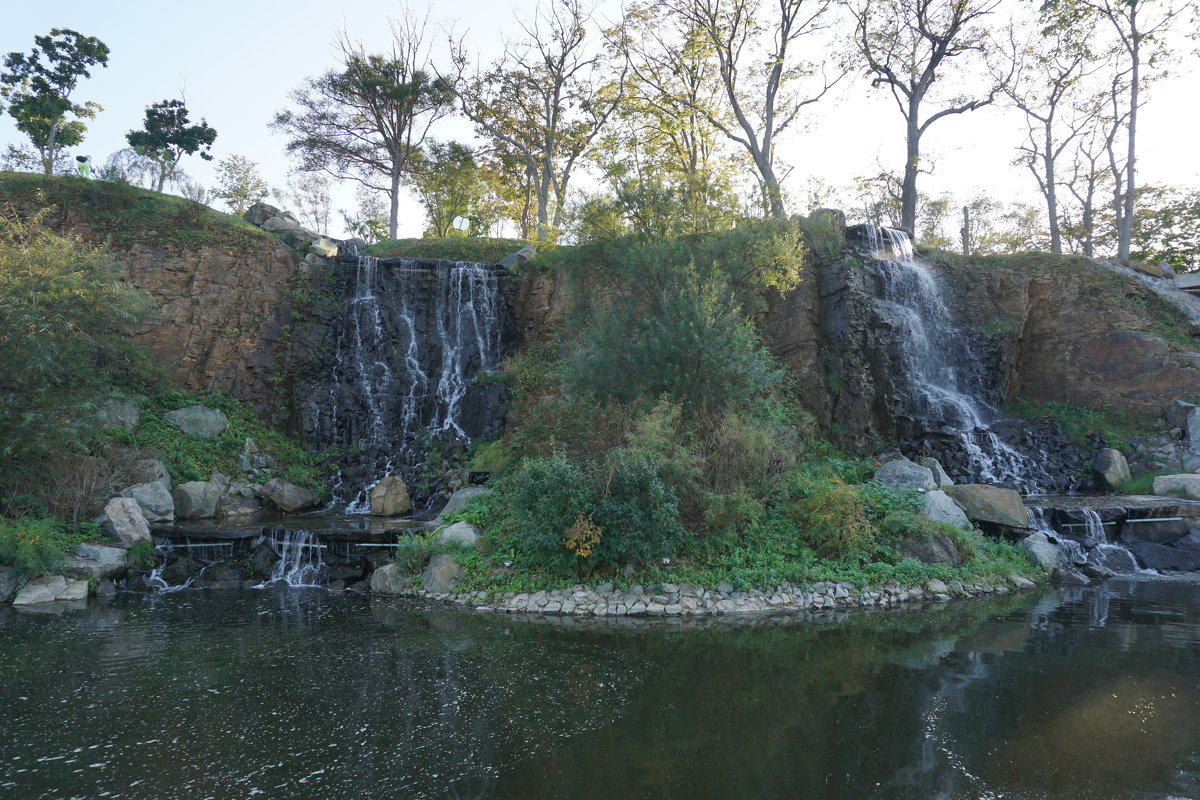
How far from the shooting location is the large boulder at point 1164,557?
13727mm

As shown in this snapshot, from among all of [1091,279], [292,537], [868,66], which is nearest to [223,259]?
[292,537]

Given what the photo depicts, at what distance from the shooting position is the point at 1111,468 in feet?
58.9

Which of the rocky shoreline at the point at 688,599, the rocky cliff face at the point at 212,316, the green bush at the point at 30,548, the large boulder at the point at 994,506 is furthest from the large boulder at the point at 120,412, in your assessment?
the large boulder at the point at 994,506

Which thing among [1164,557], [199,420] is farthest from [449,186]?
[1164,557]

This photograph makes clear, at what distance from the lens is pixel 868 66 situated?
27453mm

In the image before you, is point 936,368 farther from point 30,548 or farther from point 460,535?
point 30,548

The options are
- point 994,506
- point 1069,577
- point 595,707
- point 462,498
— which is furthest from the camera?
point 462,498

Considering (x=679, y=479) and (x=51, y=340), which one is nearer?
(x=679, y=479)

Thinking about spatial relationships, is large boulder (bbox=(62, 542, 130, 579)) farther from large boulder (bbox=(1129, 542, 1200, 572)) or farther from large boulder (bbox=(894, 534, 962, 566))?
large boulder (bbox=(1129, 542, 1200, 572))

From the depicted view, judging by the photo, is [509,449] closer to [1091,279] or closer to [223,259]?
[223,259]

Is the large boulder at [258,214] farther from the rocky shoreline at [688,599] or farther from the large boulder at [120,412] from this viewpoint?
→ the rocky shoreline at [688,599]

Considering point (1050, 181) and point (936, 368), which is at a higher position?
point (1050, 181)

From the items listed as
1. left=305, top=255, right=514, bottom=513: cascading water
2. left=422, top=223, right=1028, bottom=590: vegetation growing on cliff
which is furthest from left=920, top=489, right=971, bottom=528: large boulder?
left=305, top=255, right=514, bottom=513: cascading water

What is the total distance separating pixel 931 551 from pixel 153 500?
16.0 meters
